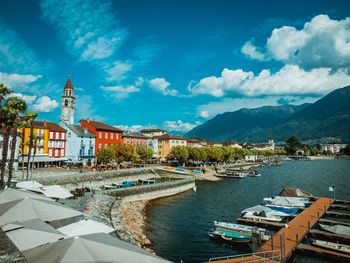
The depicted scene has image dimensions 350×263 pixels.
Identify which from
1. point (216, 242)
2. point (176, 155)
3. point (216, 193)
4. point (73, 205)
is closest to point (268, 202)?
point (216, 193)

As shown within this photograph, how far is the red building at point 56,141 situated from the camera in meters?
58.1

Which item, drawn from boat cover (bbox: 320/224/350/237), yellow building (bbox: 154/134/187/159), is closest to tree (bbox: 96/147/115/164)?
yellow building (bbox: 154/134/187/159)

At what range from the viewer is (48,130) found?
57.1 metres

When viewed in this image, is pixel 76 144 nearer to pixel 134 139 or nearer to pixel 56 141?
pixel 56 141

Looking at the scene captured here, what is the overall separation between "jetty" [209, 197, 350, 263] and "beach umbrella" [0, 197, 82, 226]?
11693 millimetres

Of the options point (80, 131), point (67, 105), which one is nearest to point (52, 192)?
point (80, 131)

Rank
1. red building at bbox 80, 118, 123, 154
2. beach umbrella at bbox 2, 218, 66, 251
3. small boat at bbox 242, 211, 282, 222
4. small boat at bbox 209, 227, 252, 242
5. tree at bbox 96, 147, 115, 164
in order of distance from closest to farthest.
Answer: beach umbrella at bbox 2, 218, 66, 251 → small boat at bbox 209, 227, 252, 242 → small boat at bbox 242, 211, 282, 222 → tree at bbox 96, 147, 115, 164 → red building at bbox 80, 118, 123, 154

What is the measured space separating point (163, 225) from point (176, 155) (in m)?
58.1

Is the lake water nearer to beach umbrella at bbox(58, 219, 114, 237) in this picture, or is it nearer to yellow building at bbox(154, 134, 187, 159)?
beach umbrella at bbox(58, 219, 114, 237)

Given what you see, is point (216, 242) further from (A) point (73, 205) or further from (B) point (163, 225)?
(A) point (73, 205)

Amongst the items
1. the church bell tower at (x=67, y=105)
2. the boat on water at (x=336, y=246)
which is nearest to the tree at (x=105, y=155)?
the church bell tower at (x=67, y=105)

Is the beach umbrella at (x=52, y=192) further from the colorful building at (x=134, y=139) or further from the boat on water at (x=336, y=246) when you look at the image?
the colorful building at (x=134, y=139)

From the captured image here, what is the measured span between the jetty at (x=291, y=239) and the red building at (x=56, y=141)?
164ft

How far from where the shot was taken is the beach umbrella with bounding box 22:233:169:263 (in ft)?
21.1
